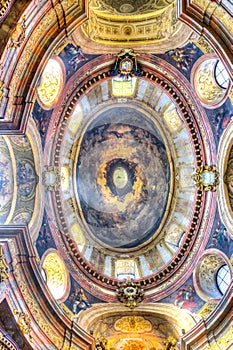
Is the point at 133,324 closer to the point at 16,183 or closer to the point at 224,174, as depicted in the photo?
the point at 224,174

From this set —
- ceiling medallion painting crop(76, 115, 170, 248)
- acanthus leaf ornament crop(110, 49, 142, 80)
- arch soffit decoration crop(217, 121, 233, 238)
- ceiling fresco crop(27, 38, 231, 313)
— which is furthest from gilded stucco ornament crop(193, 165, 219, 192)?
acanthus leaf ornament crop(110, 49, 142, 80)

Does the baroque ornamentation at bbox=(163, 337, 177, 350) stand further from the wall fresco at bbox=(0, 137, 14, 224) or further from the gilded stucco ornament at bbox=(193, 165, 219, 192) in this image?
the wall fresco at bbox=(0, 137, 14, 224)

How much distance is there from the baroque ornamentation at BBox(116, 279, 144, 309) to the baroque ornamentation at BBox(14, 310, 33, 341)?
5517 mm

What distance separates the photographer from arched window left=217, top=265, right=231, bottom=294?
1875 centimetres

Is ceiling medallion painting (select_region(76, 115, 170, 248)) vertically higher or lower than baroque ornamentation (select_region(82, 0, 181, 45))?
lower

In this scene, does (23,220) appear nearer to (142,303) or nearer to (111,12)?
(142,303)

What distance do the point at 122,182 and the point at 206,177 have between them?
610cm

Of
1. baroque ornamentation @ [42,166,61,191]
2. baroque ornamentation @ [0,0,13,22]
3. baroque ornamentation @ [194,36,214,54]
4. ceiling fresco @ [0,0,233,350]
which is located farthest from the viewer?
baroque ornamentation @ [42,166,61,191]

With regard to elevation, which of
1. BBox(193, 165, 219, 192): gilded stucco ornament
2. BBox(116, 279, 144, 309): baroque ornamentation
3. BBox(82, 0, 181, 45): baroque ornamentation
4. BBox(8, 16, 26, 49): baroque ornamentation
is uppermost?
BBox(82, 0, 181, 45): baroque ornamentation

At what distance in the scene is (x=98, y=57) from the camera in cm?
1959

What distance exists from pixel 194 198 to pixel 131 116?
5923mm

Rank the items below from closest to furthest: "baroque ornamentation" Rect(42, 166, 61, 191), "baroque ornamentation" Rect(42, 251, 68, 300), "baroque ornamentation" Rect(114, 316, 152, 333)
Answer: "baroque ornamentation" Rect(42, 251, 68, 300), "baroque ornamentation" Rect(114, 316, 152, 333), "baroque ornamentation" Rect(42, 166, 61, 191)

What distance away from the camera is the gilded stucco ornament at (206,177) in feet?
64.1

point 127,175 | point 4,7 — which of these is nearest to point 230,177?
point 127,175
